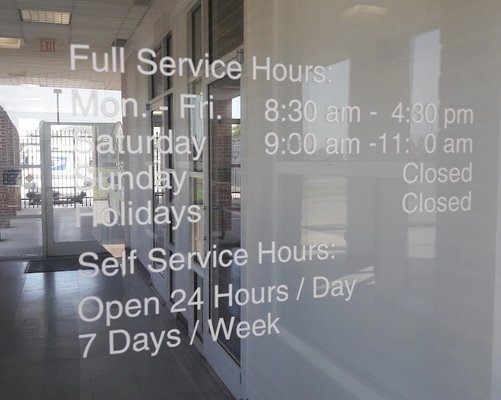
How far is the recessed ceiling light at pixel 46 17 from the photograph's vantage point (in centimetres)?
174

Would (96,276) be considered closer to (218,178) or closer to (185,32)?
(185,32)

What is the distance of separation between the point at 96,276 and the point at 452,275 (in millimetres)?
1031

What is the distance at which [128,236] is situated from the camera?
146cm

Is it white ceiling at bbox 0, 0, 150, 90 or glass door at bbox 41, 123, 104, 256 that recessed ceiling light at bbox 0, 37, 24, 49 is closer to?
white ceiling at bbox 0, 0, 150, 90

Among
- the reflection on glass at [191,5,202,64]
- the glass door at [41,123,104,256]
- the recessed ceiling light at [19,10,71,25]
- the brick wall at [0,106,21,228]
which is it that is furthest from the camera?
the brick wall at [0,106,21,228]

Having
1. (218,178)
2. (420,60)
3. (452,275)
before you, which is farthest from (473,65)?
(218,178)

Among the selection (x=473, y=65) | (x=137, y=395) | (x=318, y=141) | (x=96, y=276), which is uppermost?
(x=473, y=65)

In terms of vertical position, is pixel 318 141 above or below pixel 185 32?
below

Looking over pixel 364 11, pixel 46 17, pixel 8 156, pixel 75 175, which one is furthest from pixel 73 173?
pixel 8 156

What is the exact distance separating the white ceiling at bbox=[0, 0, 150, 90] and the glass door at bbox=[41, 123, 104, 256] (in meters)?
0.14

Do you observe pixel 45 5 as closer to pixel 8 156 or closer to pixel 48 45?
pixel 48 45

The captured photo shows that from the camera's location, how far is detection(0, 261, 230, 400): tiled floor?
149 cm

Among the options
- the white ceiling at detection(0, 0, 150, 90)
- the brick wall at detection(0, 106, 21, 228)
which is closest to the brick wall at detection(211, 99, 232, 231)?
the white ceiling at detection(0, 0, 150, 90)

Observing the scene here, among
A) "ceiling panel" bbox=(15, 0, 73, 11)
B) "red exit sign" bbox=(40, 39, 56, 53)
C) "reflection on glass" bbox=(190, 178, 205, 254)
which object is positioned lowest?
"reflection on glass" bbox=(190, 178, 205, 254)
